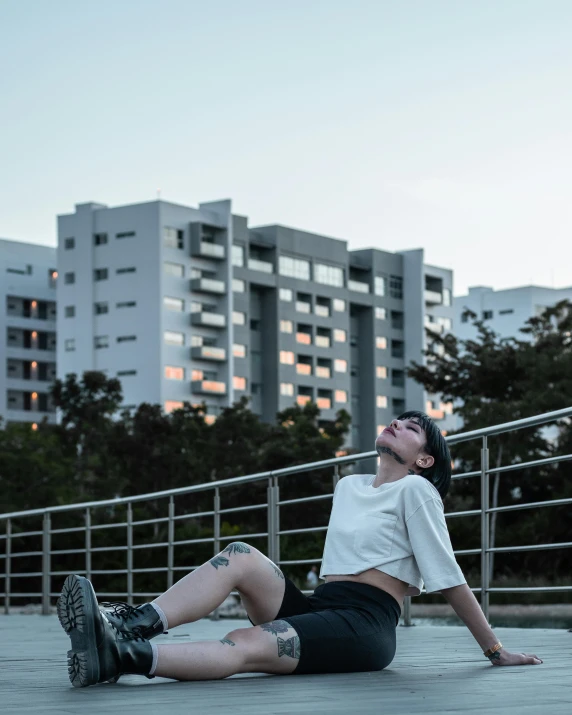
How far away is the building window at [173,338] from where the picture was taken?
212 ft

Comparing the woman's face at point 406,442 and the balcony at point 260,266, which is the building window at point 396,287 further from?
the woman's face at point 406,442

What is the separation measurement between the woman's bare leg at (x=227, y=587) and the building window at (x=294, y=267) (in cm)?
6602

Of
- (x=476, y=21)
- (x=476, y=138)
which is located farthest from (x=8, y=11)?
(x=476, y=138)

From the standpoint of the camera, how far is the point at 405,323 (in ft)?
253

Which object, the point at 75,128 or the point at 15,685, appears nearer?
the point at 15,685

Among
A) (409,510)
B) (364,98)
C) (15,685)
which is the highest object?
(364,98)

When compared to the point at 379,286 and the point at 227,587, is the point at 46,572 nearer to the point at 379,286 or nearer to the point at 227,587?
the point at 227,587

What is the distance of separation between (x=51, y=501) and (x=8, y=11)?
1452 centimetres

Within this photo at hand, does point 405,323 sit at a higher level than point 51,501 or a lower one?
higher

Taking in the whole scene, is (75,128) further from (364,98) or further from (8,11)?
(8,11)

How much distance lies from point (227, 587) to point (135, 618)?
27cm

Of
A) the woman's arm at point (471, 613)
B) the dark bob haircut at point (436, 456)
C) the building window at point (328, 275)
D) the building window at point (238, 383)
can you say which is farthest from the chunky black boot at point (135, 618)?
the building window at point (328, 275)

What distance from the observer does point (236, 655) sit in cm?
322

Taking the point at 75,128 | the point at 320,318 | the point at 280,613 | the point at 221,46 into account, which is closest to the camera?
the point at 280,613
